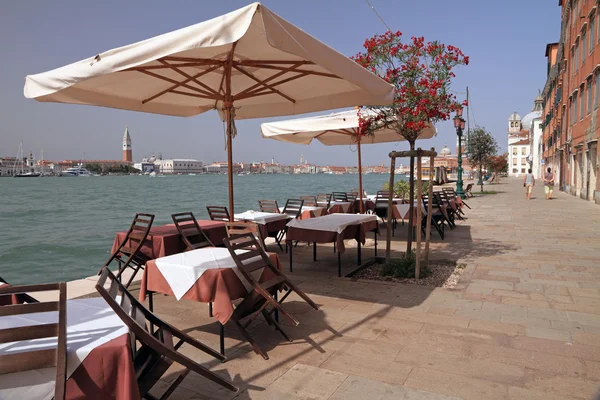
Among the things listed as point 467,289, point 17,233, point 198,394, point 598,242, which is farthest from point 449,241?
point 17,233

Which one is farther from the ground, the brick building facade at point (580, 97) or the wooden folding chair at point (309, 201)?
the brick building facade at point (580, 97)

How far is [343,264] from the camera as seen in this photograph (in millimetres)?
6238

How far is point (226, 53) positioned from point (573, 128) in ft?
72.5

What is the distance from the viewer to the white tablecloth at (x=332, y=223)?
214 inches

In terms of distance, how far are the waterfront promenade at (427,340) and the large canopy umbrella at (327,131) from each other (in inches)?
102

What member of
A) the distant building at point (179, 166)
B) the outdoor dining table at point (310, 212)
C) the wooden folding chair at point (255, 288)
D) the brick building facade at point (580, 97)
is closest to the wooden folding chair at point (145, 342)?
the wooden folding chair at point (255, 288)

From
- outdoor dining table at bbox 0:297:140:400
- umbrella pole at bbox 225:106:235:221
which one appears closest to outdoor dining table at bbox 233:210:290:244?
umbrella pole at bbox 225:106:235:221

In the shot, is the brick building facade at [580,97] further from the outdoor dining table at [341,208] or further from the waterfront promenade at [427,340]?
the waterfront promenade at [427,340]

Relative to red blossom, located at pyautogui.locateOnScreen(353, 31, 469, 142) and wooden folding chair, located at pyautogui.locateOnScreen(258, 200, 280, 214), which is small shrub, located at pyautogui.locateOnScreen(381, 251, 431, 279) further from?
wooden folding chair, located at pyautogui.locateOnScreen(258, 200, 280, 214)

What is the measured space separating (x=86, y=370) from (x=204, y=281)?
1338mm

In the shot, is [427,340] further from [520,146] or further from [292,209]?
[520,146]

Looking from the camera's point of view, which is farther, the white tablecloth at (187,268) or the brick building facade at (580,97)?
the brick building facade at (580,97)

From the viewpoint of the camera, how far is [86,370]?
1.78m

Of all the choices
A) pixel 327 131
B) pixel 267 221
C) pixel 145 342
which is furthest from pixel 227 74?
pixel 327 131
